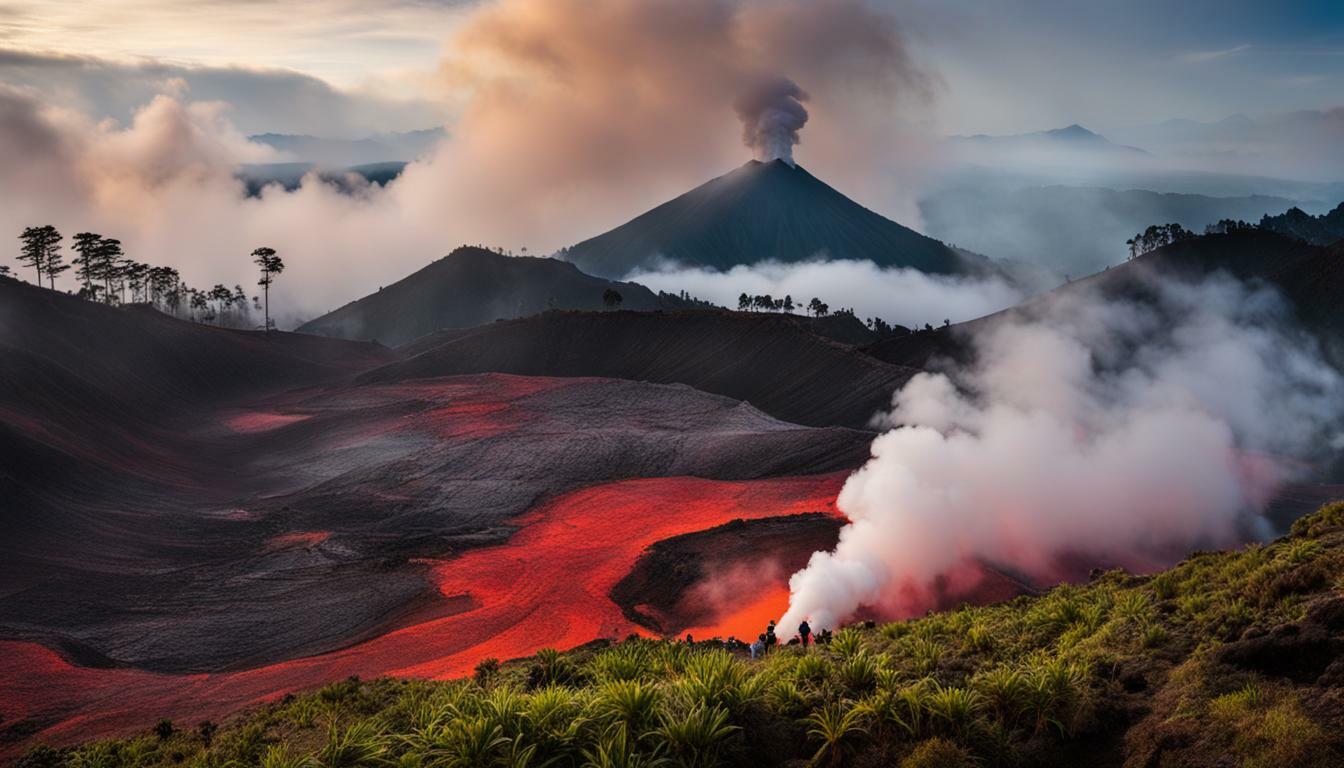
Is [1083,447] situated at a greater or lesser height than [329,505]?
lesser

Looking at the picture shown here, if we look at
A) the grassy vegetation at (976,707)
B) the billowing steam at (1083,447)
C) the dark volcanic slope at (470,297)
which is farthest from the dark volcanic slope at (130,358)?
the grassy vegetation at (976,707)

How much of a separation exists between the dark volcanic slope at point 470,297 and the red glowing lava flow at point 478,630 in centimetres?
12004

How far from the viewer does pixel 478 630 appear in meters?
33.1

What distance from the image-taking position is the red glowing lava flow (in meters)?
27.5

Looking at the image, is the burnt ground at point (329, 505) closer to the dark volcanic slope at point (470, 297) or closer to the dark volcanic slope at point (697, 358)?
the dark volcanic slope at point (697, 358)

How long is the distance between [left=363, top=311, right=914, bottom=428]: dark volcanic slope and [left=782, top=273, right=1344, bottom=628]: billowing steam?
6.98m

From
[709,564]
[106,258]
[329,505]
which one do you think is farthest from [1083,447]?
[106,258]

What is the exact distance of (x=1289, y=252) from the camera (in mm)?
92812

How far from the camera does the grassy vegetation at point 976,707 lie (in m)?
9.05

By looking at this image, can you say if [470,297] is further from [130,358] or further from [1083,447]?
[1083,447]

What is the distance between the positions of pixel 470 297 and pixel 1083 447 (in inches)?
5493

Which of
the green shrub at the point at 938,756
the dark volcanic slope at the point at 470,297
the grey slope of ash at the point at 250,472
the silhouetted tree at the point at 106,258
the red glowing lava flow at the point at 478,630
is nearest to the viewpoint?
the green shrub at the point at 938,756

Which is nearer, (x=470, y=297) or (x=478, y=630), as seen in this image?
(x=478, y=630)

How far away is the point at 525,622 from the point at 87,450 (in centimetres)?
4054
